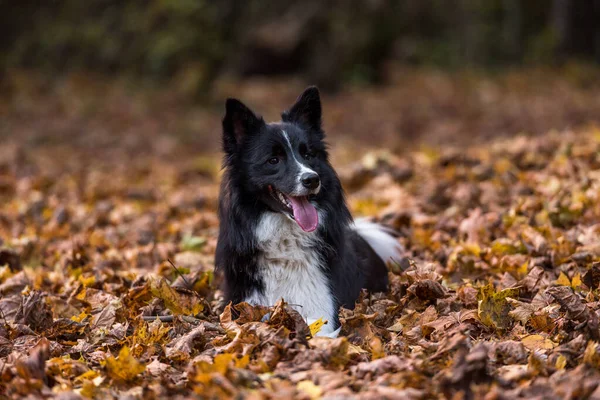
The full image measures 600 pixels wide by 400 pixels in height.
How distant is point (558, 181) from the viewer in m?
6.98

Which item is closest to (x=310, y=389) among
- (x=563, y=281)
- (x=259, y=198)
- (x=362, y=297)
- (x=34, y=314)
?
(x=362, y=297)

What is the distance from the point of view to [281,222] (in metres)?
4.78

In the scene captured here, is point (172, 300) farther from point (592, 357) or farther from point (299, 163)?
point (592, 357)

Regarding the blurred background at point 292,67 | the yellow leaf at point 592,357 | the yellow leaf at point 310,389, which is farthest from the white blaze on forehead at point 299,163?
the blurred background at point 292,67

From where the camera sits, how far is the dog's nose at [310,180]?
4559 mm

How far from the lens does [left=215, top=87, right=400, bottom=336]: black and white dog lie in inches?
184

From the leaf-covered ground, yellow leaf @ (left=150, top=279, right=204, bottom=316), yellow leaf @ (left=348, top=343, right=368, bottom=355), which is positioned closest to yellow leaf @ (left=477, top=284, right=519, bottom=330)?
the leaf-covered ground

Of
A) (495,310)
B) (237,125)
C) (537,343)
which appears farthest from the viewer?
(237,125)

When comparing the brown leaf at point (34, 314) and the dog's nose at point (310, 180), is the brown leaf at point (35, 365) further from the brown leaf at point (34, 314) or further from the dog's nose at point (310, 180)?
the dog's nose at point (310, 180)

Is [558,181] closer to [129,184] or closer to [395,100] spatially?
[129,184]

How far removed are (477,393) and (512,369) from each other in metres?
0.49

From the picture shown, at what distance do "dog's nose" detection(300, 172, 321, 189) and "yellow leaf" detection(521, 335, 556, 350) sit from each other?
5.29 ft

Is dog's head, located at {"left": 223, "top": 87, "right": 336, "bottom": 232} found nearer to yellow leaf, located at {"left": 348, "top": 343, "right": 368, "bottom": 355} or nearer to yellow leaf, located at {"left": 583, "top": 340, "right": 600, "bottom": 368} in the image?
yellow leaf, located at {"left": 348, "top": 343, "right": 368, "bottom": 355}

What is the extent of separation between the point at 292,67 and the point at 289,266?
1438 cm
